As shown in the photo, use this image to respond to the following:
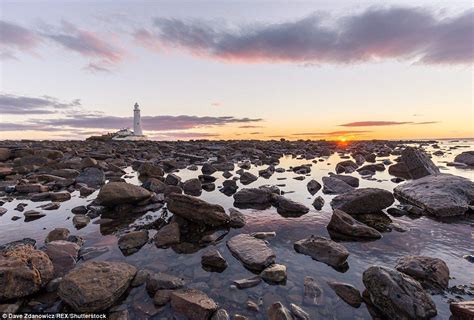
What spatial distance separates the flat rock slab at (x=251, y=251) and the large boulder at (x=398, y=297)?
2.41 m

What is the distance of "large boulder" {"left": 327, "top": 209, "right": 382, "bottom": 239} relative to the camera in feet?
27.5

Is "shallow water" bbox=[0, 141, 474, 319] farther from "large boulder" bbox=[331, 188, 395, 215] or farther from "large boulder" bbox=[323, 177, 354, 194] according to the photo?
"large boulder" bbox=[323, 177, 354, 194]

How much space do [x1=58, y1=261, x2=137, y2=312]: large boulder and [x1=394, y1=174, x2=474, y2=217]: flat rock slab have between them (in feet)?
37.3

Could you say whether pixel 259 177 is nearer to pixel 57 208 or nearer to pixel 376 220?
pixel 376 220

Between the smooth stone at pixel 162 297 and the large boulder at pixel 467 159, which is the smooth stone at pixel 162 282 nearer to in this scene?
the smooth stone at pixel 162 297

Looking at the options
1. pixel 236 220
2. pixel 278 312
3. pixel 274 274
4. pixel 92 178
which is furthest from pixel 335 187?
pixel 92 178

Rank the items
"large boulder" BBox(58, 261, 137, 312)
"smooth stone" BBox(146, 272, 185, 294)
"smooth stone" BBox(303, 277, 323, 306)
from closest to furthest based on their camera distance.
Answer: "large boulder" BBox(58, 261, 137, 312) → "smooth stone" BBox(303, 277, 323, 306) → "smooth stone" BBox(146, 272, 185, 294)

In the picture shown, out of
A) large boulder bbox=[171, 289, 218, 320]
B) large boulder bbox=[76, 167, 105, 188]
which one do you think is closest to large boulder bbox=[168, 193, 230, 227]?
large boulder bbox=[171, 289, 218, 320]

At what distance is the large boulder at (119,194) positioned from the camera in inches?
438

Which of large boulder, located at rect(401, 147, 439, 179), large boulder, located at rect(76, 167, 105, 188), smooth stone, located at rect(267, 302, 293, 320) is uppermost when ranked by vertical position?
large boulder, located at rect(401, 147, 439, 179)

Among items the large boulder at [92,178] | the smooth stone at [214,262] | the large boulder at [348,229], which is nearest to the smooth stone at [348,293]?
the smooth stone at [214,262]

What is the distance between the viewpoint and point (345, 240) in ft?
27.0

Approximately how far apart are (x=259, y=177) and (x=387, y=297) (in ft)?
49.0

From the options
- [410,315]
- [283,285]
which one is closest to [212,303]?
[283,285]
